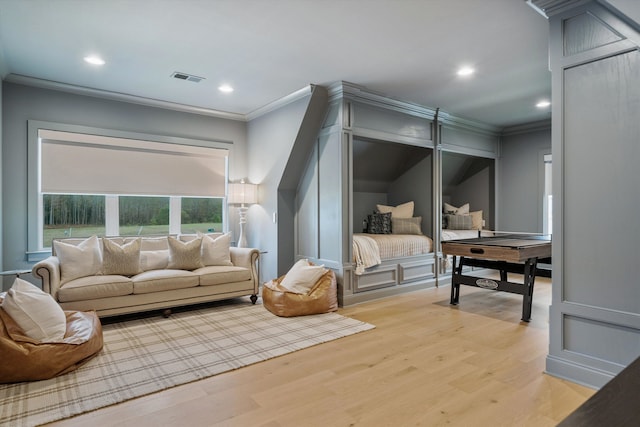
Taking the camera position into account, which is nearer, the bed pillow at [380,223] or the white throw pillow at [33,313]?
the white throw pillow at [33,313]

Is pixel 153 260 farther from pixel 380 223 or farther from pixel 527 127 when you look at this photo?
pixel 527 127

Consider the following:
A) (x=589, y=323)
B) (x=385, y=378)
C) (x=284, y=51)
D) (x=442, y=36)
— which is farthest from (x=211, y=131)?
(x=589, y=323)

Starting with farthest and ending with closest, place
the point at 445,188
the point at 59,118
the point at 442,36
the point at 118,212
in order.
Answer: the point at 445,188 < the point at 118,212 < the point at 59,118 < the point at 442,36

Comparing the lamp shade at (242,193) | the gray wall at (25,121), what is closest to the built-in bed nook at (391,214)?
the lamp shade at (242,193)

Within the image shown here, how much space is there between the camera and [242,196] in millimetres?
5223

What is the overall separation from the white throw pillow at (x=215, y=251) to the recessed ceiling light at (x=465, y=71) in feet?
11.0

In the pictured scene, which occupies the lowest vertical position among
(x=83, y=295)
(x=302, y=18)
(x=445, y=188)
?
(x=83, y=295)

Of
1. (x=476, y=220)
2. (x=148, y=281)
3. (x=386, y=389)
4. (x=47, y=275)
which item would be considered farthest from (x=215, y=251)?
(x=476, y=220)

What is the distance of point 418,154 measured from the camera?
5.77 m

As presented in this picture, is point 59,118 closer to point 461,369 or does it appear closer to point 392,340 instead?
point 392,340

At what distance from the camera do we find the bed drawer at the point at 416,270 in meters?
5.08

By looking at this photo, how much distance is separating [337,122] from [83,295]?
3.23m

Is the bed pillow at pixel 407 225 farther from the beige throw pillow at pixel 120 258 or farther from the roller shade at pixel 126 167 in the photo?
the beige throw pillow at pixel 120 258

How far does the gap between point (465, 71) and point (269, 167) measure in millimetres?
2715
